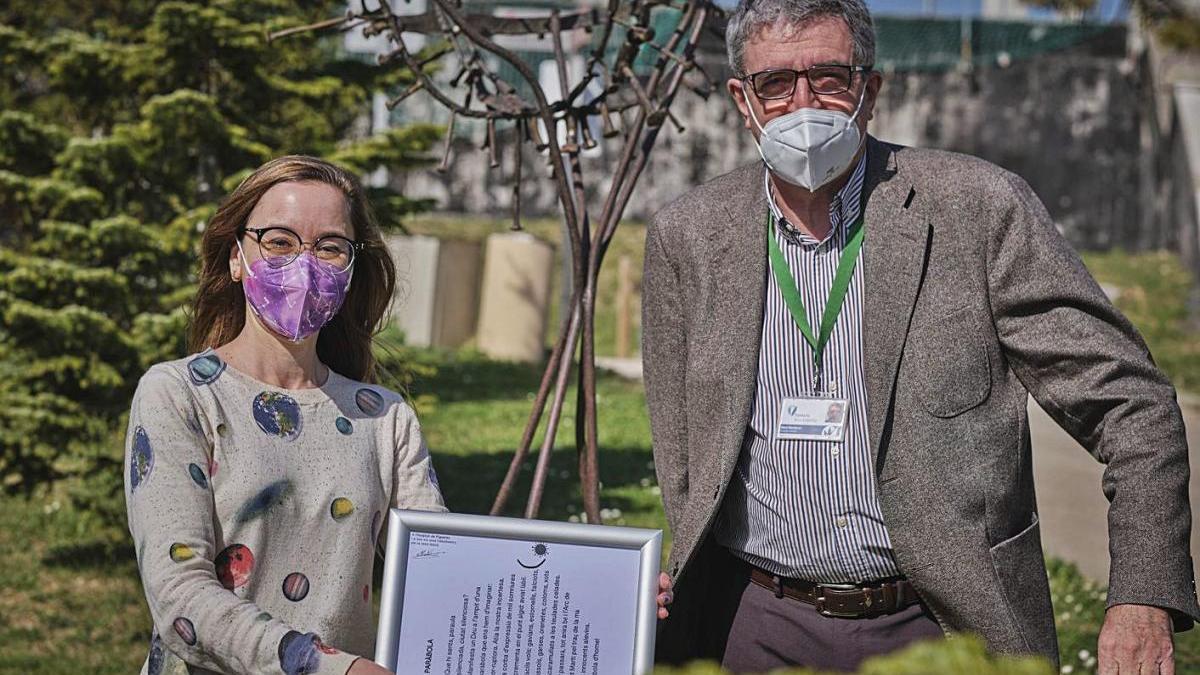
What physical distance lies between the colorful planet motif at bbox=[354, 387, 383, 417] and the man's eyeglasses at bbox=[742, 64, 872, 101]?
3.18 ft

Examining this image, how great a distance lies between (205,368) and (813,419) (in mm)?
1132

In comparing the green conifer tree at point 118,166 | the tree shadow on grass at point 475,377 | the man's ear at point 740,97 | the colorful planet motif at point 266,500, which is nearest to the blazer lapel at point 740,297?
the man's ear at point 740,97

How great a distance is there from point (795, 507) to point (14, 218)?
6.06 meters

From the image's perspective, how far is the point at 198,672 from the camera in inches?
101

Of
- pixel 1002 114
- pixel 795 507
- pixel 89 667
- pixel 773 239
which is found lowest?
pixel 89 667

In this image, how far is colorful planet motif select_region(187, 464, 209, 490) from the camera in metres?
2.47

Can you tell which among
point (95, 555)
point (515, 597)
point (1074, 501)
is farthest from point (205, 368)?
point (1074, 501)

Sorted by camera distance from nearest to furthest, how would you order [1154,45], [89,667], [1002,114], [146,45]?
1. [89,667]
2. [146,45]
3. [1154,45]
4. [1002,114]

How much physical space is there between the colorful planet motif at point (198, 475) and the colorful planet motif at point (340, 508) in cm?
23

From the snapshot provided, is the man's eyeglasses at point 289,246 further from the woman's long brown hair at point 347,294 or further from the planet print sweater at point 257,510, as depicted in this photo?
the planet print sweater at point 257,510

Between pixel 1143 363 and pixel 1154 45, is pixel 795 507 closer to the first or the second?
pixel 1143 363

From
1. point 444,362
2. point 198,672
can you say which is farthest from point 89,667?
point 444,362

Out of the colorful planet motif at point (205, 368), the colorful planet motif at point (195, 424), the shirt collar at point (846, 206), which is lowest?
the colorful planet motif at point (195, 424)

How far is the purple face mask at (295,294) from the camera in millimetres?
2658
